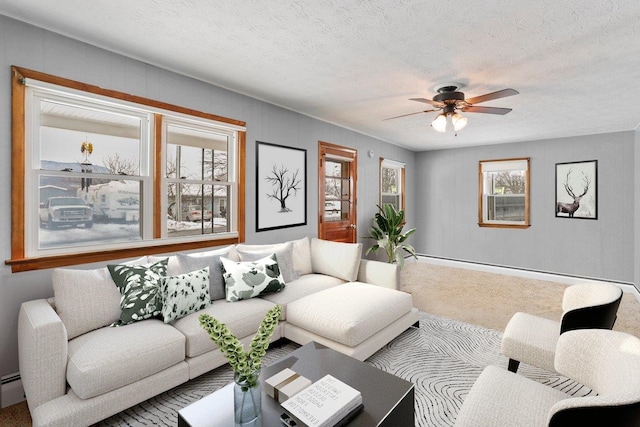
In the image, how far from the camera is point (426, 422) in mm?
1906

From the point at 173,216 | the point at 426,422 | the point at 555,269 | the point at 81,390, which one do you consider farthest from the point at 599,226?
the point at 81,390

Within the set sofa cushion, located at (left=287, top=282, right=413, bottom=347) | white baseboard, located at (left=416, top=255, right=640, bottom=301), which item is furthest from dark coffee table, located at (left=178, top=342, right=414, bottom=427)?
white baseboard, located at (left=416, top=255, right=640, bottom=301)

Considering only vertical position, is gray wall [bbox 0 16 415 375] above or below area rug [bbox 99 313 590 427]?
above

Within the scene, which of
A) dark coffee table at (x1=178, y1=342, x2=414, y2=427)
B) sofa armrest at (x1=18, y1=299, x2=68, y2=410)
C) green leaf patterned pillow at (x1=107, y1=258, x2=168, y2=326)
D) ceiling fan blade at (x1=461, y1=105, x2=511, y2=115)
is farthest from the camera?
ceiling fan blade at (x1=461, y1=105, x2=511, y2=115)

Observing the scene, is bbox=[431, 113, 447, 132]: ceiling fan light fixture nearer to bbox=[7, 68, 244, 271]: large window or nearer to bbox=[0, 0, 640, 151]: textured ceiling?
bbox=[0, 0, 640, 151]: textured ceiling

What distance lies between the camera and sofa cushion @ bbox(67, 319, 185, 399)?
5.59 ft

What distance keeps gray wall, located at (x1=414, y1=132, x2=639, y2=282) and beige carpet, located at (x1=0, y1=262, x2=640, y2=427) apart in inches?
26.1

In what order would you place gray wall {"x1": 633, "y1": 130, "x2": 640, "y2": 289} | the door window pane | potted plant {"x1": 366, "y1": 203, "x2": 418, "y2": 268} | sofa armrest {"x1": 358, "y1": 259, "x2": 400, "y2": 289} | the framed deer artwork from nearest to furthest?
1. sofa armrest {"x1": 358, "y1": 259, "x2": 400, "y2": 289}
2. gray wall {"x1": 633, "y1": 130, "x2": 640, "y2": 289}
3. the door window pane
4. the framed deer artwork
5. potted plant {"x1": 366, "y1": 203, "x2": 418, "y2": 268}

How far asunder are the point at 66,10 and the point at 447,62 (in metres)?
2.72

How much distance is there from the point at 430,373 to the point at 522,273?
419cm

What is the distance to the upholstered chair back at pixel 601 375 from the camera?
93 centimetres

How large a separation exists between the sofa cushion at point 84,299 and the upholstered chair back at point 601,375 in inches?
98.1

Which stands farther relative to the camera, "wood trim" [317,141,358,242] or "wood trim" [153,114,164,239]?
"wood trim" [317,141,358,242]

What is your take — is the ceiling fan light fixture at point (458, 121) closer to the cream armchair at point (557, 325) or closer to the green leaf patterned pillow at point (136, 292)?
the cream armchair at point (557, 325)
